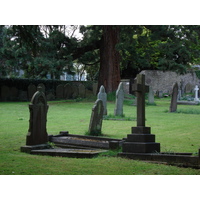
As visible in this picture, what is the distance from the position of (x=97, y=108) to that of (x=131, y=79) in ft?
98.1

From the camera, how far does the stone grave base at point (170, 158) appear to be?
257 inches

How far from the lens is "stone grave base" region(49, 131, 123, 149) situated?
8586 mm

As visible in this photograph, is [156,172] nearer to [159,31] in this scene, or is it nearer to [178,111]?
[178,111]

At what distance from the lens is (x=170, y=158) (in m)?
6.80

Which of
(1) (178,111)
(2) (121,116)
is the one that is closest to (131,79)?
(1) (178,111)

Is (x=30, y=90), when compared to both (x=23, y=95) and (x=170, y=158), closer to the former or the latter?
(x=23, y=95)

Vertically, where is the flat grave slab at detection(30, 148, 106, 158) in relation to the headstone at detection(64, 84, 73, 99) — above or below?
below

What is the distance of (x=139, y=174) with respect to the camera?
594 centimetres

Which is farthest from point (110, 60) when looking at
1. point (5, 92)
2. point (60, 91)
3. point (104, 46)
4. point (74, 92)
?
point (5, 92)

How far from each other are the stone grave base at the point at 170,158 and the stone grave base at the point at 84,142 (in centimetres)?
110

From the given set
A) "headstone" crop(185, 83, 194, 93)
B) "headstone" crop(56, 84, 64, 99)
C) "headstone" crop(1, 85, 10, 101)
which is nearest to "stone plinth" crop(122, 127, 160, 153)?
"headstone" crop(1, 85, 10, 101)

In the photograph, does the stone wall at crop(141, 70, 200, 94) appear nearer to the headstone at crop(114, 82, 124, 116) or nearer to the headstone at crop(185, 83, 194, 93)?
the headstone at crop(185, 83, 194, 93)

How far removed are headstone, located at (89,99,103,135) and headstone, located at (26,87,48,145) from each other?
2460mm

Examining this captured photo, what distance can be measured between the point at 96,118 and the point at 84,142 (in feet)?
8.01
